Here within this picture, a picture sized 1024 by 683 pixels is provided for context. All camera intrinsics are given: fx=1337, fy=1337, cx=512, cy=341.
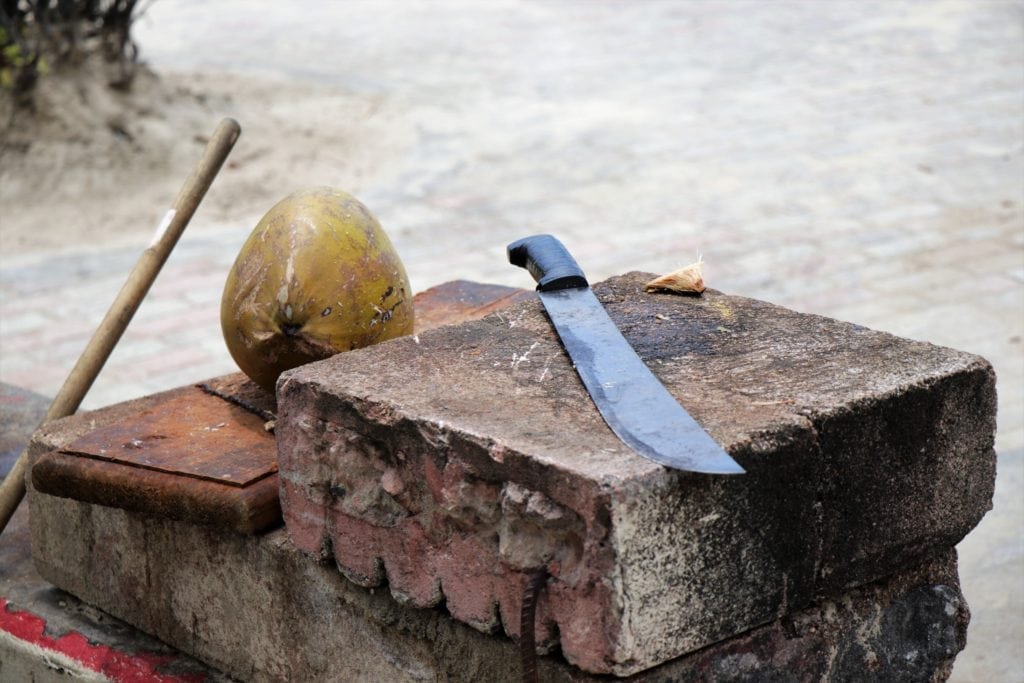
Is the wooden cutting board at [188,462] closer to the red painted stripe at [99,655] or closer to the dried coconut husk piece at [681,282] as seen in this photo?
the red painted stripe at [99,655]

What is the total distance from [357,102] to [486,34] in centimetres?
163

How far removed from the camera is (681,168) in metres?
6.14

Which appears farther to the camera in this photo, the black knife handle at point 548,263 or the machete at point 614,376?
the black knife handle at point 548,263

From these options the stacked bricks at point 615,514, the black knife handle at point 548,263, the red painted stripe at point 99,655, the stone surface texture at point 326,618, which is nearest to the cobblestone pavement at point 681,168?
the stone surface texture at point 326,618

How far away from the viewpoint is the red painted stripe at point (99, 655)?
2127 millimetres

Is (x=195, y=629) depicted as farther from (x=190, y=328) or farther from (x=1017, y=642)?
(x=190, y=328)

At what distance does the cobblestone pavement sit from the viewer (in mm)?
4500

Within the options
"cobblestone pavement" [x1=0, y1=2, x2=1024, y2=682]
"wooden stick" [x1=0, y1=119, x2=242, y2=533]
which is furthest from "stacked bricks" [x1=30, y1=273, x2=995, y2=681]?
"cobblestone pavement" [x1=0, y1=2, x2=1024, y2=682]

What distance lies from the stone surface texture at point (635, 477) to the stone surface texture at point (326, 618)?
2.1 inches

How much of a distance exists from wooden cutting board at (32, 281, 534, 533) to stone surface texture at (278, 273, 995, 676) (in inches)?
4.1

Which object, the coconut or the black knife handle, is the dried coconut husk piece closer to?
the black knife handle

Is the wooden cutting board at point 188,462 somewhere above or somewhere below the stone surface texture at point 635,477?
below

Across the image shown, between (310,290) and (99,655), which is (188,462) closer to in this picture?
(310,290)

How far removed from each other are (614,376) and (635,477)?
0.30 metres
